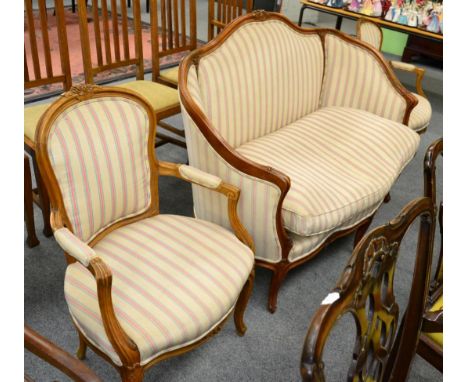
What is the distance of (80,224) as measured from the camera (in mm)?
1339

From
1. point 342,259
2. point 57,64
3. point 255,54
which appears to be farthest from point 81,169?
point 57,64

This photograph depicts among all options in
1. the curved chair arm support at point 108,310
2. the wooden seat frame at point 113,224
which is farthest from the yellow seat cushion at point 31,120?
the curved chair arm support at point 108,310

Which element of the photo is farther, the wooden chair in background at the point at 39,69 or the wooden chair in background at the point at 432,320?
the wooden chair in background at the point at 39,69

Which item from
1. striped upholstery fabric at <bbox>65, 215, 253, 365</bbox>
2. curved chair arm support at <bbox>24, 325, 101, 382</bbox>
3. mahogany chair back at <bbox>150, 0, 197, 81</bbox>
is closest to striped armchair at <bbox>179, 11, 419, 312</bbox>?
striped upholstery fabric at <bbox>65, 215, 253, 365</bbox>

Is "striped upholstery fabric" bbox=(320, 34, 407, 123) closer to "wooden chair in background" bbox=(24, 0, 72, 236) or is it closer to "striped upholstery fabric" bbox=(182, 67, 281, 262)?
"striped upholstery fabric" bbox=(182, 67, 281, 262)

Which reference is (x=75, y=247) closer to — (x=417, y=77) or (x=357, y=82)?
(x=357, y=82)

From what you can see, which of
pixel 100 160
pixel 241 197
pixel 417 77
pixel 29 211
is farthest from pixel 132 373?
pixel 417 77

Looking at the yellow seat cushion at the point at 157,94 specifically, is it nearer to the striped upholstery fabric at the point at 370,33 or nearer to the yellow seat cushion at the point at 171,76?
the yellow seat cushion at the point at 171,76

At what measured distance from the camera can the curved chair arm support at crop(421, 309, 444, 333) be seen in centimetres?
103

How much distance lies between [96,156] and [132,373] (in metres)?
0.59

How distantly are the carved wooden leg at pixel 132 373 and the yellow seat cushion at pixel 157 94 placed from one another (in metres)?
1.23

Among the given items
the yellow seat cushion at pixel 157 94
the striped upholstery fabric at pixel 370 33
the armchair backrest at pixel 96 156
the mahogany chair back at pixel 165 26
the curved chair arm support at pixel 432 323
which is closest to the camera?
the curved chair arm support at pixel 432 323

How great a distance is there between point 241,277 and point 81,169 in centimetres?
54

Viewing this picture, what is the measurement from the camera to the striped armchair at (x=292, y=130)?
5.32ft
